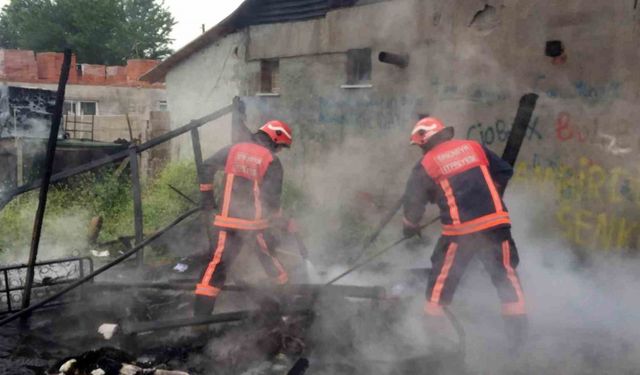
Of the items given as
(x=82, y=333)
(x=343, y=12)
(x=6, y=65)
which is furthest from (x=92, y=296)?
(x=6, y=65)

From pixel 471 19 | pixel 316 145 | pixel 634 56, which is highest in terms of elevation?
pixel 471 19

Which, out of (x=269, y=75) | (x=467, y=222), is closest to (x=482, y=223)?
(x=467, y=222)

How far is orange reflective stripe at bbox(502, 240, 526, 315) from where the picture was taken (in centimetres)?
419

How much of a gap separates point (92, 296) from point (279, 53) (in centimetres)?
725

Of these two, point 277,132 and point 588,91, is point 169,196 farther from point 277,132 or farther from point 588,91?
point 588,91

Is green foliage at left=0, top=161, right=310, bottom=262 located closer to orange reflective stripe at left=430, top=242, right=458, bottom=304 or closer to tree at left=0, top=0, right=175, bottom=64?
orange reflective stripe at left=430, top=242, right=458, bottom=304

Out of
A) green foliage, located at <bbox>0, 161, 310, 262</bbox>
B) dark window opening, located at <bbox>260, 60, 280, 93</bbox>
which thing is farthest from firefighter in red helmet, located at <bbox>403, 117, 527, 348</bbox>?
dark window opening, located at <bbox>260, 60, 280, 93</bbox>

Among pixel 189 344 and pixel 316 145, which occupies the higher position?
pixel 316 145

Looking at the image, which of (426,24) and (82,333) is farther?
(426,24)

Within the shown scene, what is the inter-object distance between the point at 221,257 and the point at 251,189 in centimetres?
63

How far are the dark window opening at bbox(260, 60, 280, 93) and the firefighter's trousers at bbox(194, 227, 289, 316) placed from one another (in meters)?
7.45

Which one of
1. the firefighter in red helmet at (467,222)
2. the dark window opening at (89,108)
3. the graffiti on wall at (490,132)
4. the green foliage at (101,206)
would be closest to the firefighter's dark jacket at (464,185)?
the firefighter in red helmet at (467,222)

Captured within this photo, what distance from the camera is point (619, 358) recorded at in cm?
455

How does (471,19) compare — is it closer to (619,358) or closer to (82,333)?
(619,358)
